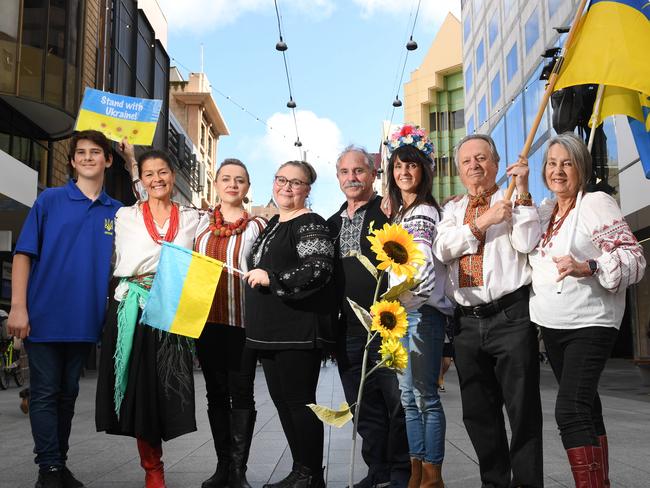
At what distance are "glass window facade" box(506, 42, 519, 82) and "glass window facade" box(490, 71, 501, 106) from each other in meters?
1.58

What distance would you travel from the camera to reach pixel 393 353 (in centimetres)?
271

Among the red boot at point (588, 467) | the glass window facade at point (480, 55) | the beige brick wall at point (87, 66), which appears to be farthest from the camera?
the glass window facade at point (480, 55)

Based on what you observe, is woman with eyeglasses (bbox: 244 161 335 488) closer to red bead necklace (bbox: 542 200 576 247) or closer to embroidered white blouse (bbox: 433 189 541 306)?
embroidered white blouse (bbox: 433 189 541 306)

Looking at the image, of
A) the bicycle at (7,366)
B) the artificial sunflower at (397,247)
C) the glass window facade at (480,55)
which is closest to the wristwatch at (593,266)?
the artificial sunflower at (397,247)

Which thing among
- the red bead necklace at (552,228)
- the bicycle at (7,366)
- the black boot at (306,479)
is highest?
the red bead necklace at (552,228)

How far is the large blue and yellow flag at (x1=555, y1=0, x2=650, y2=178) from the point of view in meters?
4.28

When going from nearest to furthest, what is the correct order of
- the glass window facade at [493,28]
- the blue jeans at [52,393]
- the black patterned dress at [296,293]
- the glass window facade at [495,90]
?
the black patterned dress at [296,293]
the blue jeans at [52,393]
the glass window facade at [495,90]
the glass window facade at [493,28]

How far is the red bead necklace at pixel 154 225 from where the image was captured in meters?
4.15

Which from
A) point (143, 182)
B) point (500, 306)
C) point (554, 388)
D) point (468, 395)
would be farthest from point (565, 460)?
point (554, 388)

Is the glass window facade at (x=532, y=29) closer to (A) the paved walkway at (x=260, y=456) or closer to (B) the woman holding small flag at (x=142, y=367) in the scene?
(A) the paved walkway at (x=260, y=456)

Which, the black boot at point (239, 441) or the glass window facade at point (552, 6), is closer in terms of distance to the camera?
the black boot at point (239, 441)

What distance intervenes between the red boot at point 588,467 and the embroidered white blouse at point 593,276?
57 cm

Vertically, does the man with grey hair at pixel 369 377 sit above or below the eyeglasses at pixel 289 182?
below

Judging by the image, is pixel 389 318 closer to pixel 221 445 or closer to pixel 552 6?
pixel 221 445
